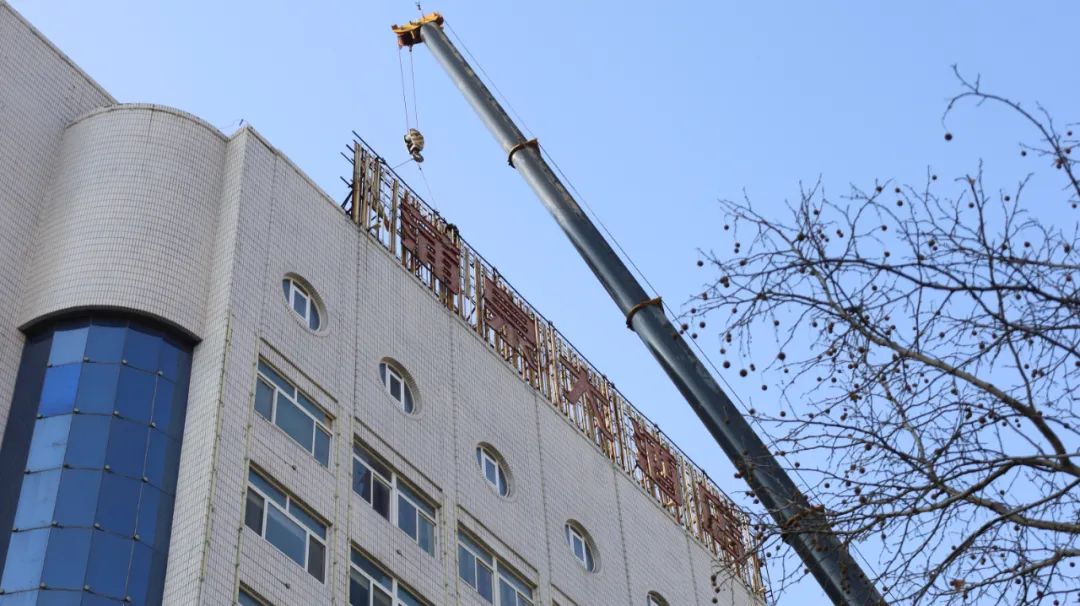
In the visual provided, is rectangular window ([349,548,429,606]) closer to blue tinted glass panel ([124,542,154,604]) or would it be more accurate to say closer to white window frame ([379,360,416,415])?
blue tinted glass panel ([124,542,154,604])

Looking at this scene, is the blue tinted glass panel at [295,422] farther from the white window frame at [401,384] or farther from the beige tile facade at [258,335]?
the white window frame at [401,384]

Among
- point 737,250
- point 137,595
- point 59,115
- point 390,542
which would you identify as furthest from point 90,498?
point 737,250

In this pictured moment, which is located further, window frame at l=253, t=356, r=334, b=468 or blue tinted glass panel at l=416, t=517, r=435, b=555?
blue tinted glass panel at l=416, t=517, r=435, b=555

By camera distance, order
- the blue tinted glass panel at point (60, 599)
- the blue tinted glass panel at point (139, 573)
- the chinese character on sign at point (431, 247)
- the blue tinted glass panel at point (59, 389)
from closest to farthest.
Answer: the blue tinted glass panel at point (60, 599)
the blue tinted glass panel at point (139, 573)
the blue tinted glass panel at point (59, 389)
the chinese character on sign at point (431, 247)

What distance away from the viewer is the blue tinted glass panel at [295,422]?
2561 cm

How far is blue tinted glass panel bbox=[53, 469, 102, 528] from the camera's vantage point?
2202 centimetres

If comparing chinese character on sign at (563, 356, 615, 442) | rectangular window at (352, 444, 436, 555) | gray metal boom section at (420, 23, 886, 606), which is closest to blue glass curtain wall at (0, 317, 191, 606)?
rectangular window at (352, 444, 436, 555)

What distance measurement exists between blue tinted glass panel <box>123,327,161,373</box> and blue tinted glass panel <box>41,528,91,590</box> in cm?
340

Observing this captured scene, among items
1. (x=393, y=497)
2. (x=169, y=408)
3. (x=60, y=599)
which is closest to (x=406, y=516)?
(x=393, y=497)

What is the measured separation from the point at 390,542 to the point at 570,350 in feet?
35.9

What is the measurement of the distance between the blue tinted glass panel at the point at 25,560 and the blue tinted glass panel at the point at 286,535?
11.0 ft

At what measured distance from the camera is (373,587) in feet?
82.6

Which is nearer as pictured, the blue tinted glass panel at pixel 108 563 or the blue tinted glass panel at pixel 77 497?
the blue tinted glass panel at pixel 108 563

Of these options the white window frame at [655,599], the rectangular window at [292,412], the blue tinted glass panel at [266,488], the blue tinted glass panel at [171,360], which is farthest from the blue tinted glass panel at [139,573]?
the white window frame at [655,599]
